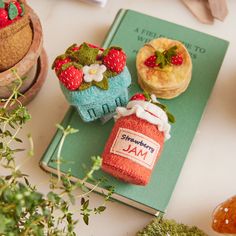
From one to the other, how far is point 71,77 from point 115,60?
0.26ft

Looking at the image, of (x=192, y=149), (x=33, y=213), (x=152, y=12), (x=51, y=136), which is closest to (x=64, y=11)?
(x=152, y=12)

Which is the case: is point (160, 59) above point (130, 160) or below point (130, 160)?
above

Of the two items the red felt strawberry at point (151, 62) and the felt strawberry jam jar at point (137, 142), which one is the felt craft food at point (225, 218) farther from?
the red felt strawberry at point (151, 62)

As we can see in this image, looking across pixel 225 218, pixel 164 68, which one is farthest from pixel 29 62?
pixel 225 218

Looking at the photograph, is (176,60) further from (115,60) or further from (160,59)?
(115,60)

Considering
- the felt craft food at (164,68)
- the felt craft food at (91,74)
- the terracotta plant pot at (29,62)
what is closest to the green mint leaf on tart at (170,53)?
the felt craft food at (164,68)

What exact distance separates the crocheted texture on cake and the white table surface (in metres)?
0.12

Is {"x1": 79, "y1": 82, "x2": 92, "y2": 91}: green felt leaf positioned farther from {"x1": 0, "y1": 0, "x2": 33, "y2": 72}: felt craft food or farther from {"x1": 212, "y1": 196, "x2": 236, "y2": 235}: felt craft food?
{"x1": 212, "y1": 196, "x2": 236, "y2": 235}: felt craft food

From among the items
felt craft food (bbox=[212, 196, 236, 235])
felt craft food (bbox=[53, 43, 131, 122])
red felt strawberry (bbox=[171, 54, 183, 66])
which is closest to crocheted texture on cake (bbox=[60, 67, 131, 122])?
felt craft food (bbox=[53, 43, 131, 122])

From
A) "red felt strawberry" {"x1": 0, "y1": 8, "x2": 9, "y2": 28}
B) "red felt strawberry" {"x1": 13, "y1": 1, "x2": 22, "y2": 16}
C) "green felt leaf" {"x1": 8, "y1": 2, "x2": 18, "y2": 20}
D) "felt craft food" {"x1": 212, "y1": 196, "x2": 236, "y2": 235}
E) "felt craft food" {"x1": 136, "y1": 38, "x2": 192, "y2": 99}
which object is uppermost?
"felt craft food" {"x1": 136, "y1": 38, "x2": 192, "y2": 99}

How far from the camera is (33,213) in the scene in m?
0.67

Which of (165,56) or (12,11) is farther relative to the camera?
(165,56)

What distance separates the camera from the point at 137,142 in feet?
2.84

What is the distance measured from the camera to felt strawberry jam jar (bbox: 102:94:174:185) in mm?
864
